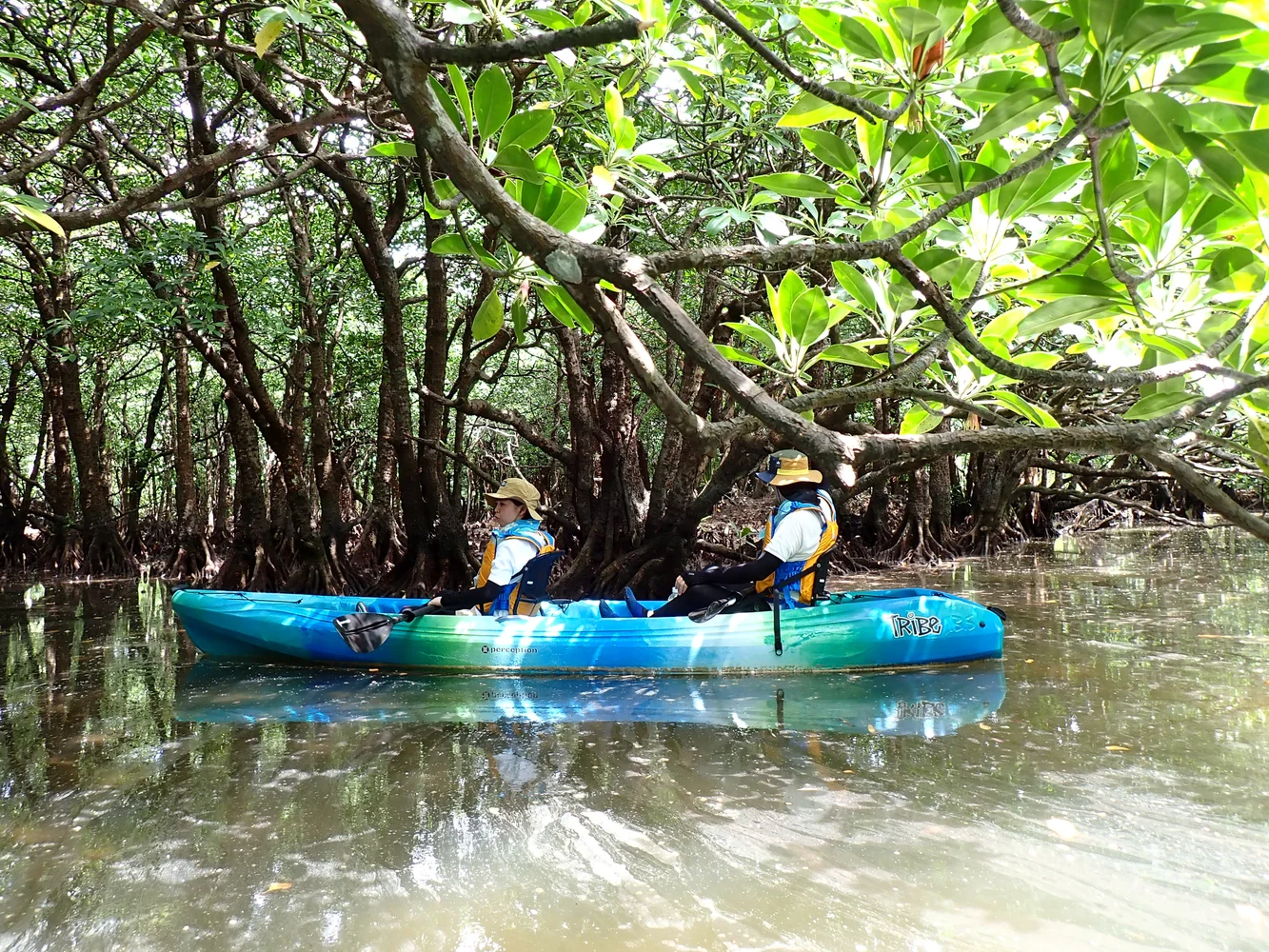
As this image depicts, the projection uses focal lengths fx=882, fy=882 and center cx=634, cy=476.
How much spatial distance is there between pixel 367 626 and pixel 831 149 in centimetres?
436

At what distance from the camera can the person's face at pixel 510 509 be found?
5488 mm

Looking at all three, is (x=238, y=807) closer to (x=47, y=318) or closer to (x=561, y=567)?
(x=561, y=567)

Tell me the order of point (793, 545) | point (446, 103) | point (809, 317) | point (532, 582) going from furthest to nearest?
point (532, 582), point (793, 545), point (809, 317), point (446, 103)

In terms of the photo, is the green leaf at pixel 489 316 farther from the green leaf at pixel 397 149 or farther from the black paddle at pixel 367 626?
the black paddle at pixel 367 626

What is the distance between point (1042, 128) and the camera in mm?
2088

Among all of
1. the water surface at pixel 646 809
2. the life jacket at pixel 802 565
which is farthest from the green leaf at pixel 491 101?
the life jacket at pixel 802 565

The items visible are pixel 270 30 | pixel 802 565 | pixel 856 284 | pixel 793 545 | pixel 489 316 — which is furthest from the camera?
pixel 802 565

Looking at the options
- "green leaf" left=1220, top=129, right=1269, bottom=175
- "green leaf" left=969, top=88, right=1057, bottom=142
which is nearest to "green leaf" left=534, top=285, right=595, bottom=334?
"green leaf" left=969, top=88, right=1057, bottom=142

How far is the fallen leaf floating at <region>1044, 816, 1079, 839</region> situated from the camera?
2.65 metres

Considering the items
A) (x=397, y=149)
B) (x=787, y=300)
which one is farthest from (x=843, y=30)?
(x=397, y=149)

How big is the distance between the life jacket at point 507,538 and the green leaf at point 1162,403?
14.0 ft

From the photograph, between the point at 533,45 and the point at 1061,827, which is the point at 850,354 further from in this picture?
the point at 1061,827

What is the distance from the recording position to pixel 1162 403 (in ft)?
4.47

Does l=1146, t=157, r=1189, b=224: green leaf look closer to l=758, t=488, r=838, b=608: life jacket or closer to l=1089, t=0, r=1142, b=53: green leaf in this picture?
l=1089, t=0, r=1142, b=53: green leaf
